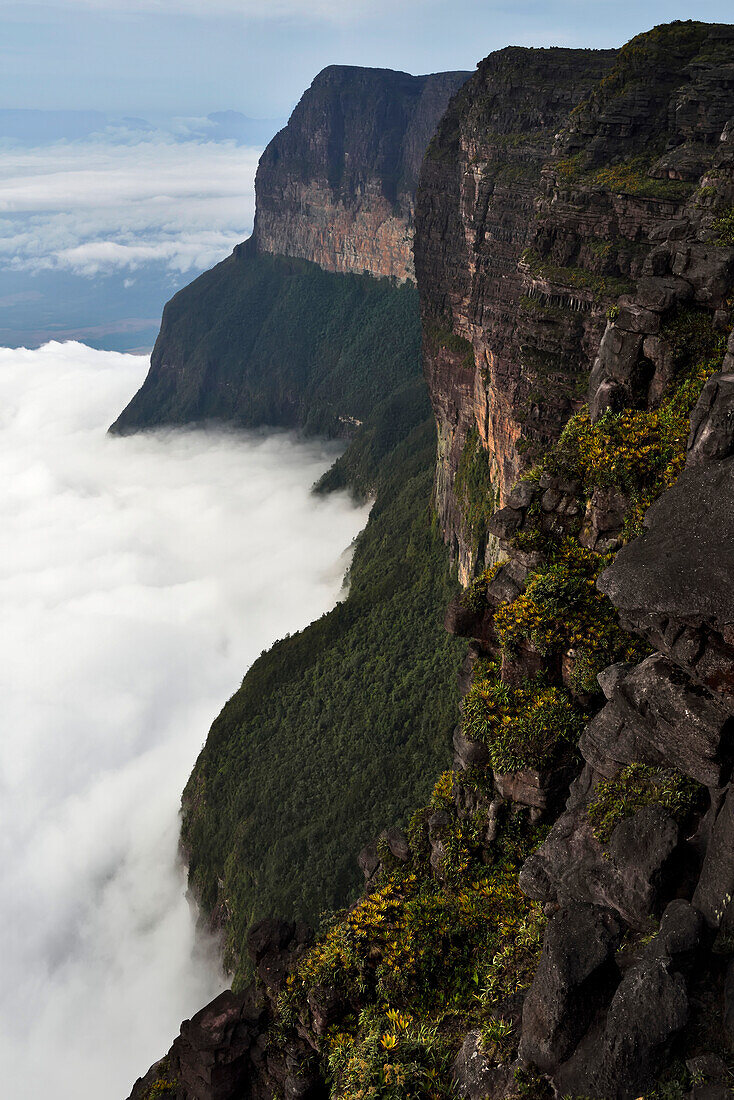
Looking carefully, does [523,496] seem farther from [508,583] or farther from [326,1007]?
[326,1007]

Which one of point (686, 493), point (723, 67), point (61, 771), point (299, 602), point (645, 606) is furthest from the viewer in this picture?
point (299, 602)

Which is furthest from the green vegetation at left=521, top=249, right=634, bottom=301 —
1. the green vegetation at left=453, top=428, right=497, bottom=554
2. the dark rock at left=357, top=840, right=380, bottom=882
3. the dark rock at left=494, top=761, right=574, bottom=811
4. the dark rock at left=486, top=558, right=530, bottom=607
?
the dark rock at left=357, top=840, right=380, bottom=882

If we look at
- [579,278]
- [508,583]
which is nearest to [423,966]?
[508,583]

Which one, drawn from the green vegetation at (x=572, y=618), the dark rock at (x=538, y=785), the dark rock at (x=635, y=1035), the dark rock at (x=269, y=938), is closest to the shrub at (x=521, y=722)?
the dark rock at (x=538, y=785)

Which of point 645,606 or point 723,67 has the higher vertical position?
point 723,67

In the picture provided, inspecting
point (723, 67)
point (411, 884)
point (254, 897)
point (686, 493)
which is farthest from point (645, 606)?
point (254, 897)

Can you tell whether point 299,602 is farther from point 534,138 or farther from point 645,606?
point 645,606
